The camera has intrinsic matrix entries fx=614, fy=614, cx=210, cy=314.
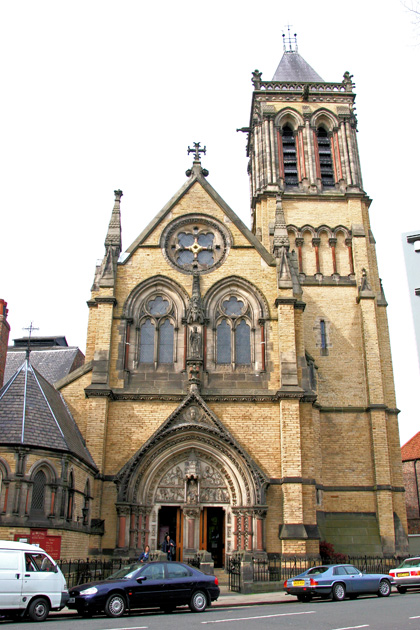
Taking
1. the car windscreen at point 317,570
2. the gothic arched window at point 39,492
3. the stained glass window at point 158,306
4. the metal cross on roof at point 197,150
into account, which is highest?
the metal cross on roof at point 197,150

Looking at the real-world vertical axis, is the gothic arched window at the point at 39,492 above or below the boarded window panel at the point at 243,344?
below

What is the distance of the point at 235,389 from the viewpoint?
24828 millimetres

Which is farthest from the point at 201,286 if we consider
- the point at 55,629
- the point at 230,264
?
the point at 55,629

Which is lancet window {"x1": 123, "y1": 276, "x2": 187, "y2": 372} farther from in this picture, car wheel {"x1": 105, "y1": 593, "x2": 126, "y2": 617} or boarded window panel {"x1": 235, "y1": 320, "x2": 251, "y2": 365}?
car wheel {"x1": 105, "y1": 593, "x2": 126, "y2": 617}

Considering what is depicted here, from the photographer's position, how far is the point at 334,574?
1744cm

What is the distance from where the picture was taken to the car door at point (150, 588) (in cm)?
1395

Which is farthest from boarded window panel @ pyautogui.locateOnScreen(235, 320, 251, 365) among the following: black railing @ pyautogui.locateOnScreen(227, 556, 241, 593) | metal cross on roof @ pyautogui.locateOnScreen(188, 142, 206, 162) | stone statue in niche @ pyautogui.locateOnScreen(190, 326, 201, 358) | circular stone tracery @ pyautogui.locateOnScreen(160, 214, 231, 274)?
metal cross on roof @ pyautogui.locateOnScreen(188, 142, 206, 162)

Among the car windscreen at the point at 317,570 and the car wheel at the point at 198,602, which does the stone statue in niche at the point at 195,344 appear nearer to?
the car windscreen at the point at 317,570

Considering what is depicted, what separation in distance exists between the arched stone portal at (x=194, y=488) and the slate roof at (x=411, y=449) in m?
33.2

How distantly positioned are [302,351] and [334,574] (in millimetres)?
10225

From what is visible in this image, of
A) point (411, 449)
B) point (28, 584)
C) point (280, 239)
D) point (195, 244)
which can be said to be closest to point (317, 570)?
point (28, 584)

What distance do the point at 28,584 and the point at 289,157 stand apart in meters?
30.7

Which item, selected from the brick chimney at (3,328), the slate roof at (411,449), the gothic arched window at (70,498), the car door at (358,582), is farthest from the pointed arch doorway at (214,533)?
the slate roof at (411,449)

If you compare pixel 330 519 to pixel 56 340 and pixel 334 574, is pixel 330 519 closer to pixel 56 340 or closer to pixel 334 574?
pixel 334 574
